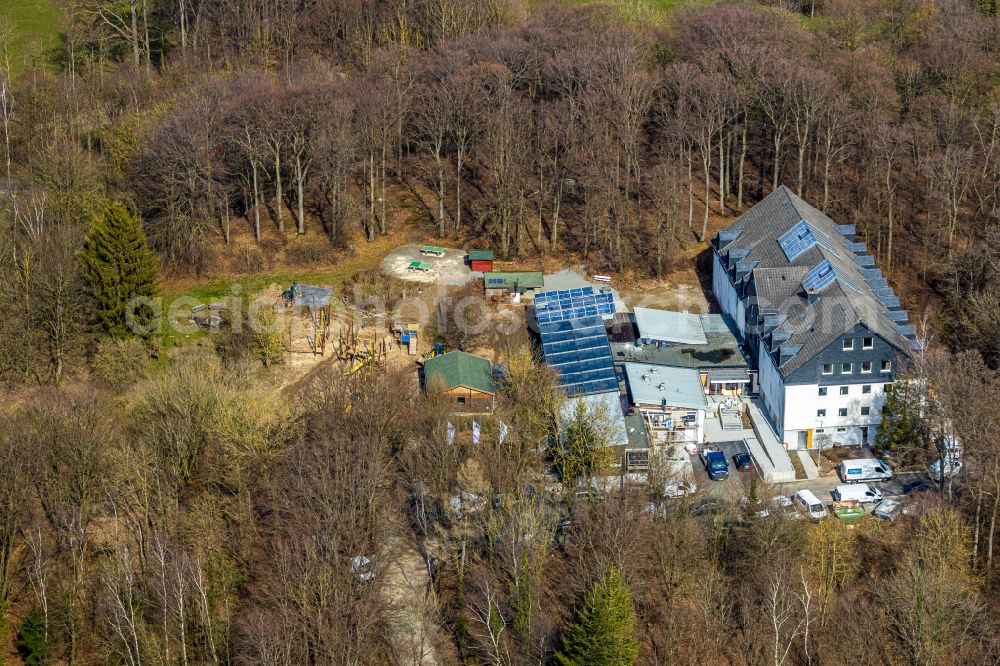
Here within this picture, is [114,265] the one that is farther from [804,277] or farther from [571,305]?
[804,277]

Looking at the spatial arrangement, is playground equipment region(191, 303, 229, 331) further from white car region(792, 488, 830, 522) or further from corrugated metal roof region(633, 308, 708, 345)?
white car region(792, 488, 830, 522)

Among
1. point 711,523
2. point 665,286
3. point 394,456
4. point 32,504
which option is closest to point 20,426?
point 32,504

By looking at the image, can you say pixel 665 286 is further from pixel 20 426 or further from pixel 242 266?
pixel 20 426

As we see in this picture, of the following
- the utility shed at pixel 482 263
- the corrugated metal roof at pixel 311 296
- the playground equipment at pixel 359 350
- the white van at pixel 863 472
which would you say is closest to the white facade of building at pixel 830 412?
the white van at pixel 863 472

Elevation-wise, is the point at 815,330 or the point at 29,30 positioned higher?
the point at 29,30

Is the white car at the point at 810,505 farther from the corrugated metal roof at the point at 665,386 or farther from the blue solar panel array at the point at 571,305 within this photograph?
the blue solar panel array at the point at 571,305

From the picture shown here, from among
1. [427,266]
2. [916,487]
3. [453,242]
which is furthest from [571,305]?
[916,487]

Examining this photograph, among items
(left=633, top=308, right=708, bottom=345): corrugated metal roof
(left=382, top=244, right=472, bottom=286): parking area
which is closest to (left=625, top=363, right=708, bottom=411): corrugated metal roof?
(left=633, top=308, right=708, bottom=345): corrugated metal roof
